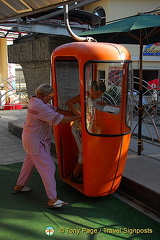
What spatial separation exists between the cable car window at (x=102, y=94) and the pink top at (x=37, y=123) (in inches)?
16.1

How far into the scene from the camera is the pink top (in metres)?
3.07

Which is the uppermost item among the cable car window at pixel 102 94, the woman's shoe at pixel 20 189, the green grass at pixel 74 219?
the cable car window at pixel 102 94

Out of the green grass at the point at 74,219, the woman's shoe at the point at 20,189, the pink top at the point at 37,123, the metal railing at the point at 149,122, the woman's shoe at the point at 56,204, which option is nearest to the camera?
the green grass at the point at 74,219

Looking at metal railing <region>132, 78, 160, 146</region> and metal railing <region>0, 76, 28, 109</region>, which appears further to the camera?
metal railing <region>0, 76, 28, 109</region>

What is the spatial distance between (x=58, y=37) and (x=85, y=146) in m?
3.31

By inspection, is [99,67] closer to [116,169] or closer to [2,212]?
[116,169]

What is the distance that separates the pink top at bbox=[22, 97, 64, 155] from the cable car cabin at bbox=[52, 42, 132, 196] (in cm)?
38

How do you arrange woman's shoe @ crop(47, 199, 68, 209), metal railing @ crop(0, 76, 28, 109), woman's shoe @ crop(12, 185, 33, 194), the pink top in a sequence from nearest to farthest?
the pink top
woman's shoe @ crop(47, 199, 68, 209)
woman's shoe @ crop(12, 185, 33, 194)
metal railing @ crop(0, 76, 28, 109)

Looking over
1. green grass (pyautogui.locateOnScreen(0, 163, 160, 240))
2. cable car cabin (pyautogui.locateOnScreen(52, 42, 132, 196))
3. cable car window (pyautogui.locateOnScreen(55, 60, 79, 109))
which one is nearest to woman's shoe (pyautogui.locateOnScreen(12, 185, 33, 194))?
green grass (pyautogui.locateOnScreen(0, 163, 160, 240))

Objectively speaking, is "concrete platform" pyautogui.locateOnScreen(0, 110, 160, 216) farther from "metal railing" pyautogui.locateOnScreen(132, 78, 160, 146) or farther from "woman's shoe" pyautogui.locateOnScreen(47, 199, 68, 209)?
"woman's shoe" pyautogui.locateOnScreen(47, 199, 68, 209)

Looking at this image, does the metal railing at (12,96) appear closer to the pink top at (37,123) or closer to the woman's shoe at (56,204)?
the pink top at (37,123)

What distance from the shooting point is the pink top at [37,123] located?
3.07m

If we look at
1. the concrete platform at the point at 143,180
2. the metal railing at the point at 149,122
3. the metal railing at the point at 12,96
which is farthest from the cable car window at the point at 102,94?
the metal railing at the point at 12,96

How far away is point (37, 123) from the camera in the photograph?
10.4 feet
